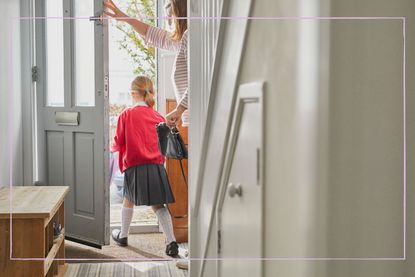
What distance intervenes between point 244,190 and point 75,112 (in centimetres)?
285

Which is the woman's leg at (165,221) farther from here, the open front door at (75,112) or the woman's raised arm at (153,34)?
the woman's raised arm at (153,34)

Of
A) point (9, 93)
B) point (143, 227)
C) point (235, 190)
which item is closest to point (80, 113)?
point (9, 93)

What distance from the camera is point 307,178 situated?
748 millimetres

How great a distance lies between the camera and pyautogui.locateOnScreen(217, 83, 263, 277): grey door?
3.45 ft

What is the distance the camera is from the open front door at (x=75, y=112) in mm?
3711

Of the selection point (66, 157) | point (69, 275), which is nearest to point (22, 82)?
point (66, 157)

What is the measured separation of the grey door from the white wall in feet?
5.36

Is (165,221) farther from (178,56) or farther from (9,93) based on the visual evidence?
(178,56)

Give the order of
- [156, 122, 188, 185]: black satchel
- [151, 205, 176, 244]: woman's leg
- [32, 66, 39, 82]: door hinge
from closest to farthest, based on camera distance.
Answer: [156, 122, 188, 185]: black satchel → [151, 205, 176, 244]: woman's leg → [32, 66, 39, 82]: door hinge

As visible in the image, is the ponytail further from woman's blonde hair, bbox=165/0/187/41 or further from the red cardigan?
woman's blonde hair, bbox=165/0/187/41

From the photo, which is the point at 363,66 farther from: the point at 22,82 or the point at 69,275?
the point at 22,82

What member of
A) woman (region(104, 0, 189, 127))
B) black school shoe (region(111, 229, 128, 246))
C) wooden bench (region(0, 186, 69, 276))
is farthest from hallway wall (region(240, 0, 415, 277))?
black school shoe (region(111, 229, 128, 246))

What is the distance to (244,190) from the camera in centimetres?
118

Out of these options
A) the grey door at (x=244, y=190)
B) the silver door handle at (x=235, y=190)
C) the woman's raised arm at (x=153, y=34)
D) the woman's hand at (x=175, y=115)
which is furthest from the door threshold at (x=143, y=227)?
the silver door handle at (x=235, y=190)
